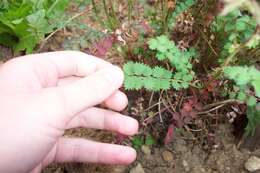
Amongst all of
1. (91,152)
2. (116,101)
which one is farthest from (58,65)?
(91,152)

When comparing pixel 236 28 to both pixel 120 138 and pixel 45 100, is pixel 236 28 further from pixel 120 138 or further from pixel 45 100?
pixel 45 100

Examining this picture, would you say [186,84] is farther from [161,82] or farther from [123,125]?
[123,125]

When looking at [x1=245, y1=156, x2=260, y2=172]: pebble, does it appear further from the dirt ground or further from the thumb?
the thumb

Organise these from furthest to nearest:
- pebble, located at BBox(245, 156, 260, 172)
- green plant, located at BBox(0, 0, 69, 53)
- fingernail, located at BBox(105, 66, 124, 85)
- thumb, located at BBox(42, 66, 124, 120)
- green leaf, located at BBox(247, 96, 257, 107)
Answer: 1. green plant, located at BBox(0, 0, 69, 53)
2. pebble, located at BBox(245, 156, 260, 172)
3. green leaf, located at BBox(247, 96, 257, 107)
4. fingernail, located at BBox(105, 66, 124, 85)
5. thumb, located at BBox(42, 66, 124, 120)

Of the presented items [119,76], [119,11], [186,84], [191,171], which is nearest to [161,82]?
[186,84]

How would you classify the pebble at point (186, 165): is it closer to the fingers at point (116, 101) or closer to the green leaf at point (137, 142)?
the green leaf at point (137, 142)

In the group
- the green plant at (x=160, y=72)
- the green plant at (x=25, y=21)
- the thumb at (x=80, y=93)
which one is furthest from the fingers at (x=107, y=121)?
the green plant at (x=25, y=21)

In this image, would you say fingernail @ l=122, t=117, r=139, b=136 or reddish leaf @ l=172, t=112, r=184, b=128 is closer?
A: fingernail @ l=122, t=117, r=139, b=136

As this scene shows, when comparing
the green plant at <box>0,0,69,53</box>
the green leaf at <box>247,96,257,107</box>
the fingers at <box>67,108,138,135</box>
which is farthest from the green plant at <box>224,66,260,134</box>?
the green plant at <box>0,0,69,53</box>
